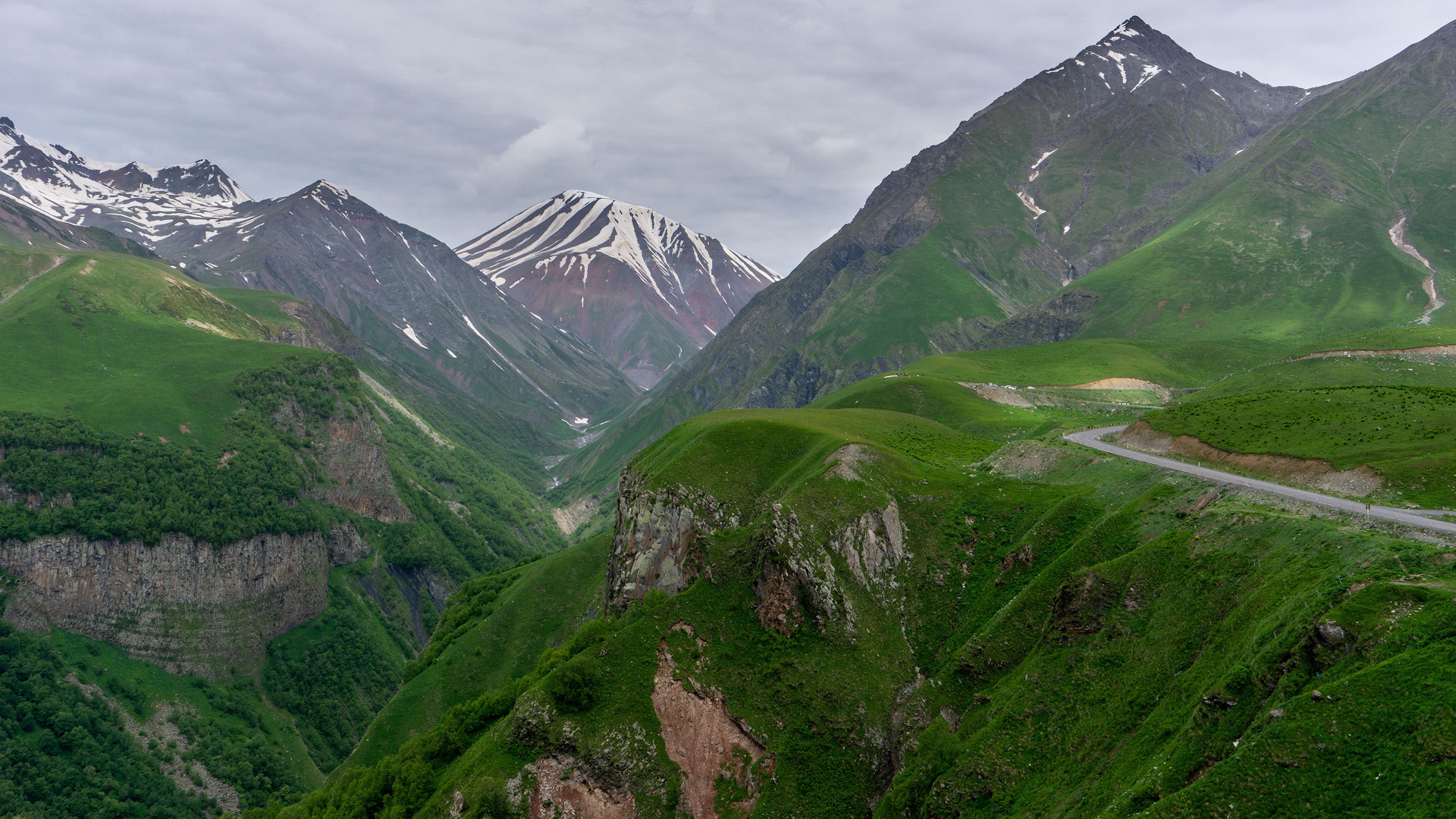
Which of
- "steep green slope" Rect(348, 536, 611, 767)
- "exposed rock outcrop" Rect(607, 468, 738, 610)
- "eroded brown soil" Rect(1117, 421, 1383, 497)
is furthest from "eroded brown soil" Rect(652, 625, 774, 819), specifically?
"steep green slope" Rect(348, 536, 611, 767)

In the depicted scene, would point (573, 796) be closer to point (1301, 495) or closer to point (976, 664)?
point (976, 664)

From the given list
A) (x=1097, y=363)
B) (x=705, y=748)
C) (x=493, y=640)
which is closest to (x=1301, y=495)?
(x=705, y=748)

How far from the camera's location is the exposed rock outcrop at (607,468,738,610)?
69.1 meters

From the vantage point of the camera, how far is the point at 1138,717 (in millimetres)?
36969

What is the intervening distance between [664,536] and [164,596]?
14797 cm

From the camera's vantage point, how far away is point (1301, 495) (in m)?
48.0

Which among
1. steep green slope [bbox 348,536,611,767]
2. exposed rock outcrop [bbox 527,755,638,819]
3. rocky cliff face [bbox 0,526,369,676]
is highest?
rocky cliff face [bbox 0,526,369,676]

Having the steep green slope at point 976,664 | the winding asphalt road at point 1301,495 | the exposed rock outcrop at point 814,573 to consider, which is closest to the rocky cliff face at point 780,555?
the exposed rock outcrop at point 814,573

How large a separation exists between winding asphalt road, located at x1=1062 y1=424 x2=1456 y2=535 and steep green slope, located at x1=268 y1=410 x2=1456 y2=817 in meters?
2.72

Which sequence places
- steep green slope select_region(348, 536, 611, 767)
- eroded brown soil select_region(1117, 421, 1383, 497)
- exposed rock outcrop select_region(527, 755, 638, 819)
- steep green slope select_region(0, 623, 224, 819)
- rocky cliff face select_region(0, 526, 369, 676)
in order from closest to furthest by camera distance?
exposed rock outcrop select_region(527, 755, 638, 819) < eroded brown soil select_region(1117, 421, 1383, 497) < steep green slope select_region(348, 536, 611, 767) < steep green slope select_region(0, 623, 224, 819) < rocky cliff face select_region(0, 526, 369, 676)

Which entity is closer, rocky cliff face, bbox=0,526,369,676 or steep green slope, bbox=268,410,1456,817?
steep green slope, bbox=268,410,1456,817

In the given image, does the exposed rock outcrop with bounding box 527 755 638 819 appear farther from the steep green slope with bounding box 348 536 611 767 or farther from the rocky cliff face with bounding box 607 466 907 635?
the steep green slope with bounding box 348 536 611 767

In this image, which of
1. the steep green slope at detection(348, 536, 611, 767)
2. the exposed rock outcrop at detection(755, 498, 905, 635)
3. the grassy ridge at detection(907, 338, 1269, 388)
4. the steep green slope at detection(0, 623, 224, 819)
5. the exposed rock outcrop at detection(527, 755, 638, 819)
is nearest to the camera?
the exposed rock outcrop at detection(527, 755, 638, 819)

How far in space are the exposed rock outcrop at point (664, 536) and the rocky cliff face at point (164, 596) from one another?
135223 mm
